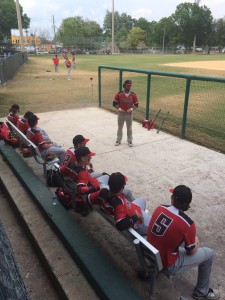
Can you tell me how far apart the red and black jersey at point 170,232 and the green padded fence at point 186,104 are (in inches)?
183

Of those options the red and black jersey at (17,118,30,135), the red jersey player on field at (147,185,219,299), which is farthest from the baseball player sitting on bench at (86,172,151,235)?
the red and black jersey at (17,118,30,135)

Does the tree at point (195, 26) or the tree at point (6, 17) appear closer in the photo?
the tree at point (6, 17)

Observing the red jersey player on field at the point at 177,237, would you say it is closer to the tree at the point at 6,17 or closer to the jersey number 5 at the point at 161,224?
the jersey number 5 at the point at 161,224

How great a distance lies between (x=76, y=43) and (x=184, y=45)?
36927mm

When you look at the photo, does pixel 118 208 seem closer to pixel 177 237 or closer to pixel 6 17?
pixel 177 237

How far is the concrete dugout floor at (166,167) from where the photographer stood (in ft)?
12.2

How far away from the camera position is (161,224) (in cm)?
257

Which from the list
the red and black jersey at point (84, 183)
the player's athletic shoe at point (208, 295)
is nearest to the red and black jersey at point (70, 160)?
the red and black jersey at point (84, 183)

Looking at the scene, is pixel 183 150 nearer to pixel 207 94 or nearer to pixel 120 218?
pixel 120 218

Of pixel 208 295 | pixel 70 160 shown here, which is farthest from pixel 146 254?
pixel 70 160

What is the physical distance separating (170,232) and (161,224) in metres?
0.11

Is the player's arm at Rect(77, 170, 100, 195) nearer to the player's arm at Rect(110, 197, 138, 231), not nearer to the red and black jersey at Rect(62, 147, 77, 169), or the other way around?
the red and black jersey at Rect(62, 147, 77, 169)

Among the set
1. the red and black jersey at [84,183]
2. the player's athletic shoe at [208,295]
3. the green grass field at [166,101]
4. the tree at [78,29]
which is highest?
the tree at [78,29]

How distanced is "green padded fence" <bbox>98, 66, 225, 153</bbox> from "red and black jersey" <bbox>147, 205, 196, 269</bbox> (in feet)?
15.2
